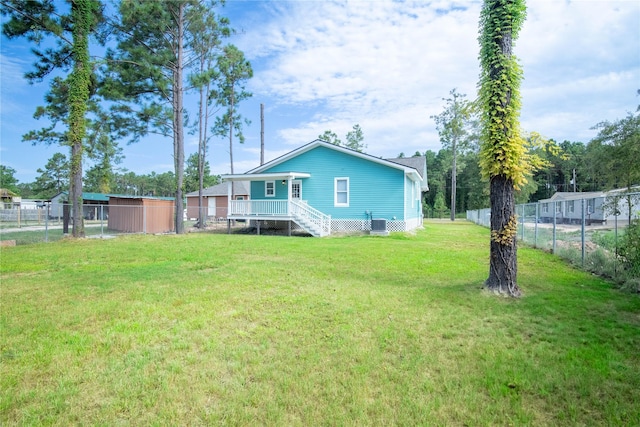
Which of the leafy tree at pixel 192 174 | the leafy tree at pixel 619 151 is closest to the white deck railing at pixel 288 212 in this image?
the leafy tree at pixel 619 151

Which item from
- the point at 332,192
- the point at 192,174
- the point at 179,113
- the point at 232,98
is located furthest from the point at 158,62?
the point at 192,174

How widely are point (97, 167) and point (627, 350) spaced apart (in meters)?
54.6

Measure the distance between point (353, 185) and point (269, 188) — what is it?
205 inches

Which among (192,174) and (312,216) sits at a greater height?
(192,174)

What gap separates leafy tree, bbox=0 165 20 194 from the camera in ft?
202

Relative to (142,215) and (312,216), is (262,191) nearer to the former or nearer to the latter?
(312,216)

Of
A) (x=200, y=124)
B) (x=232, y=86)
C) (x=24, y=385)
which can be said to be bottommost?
(x=24, y=385)

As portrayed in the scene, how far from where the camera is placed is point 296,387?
2.76 meters

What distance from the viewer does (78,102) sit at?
48.0 feet

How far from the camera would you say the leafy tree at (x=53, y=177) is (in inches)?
2148

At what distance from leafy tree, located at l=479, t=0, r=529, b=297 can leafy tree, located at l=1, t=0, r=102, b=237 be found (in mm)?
16109

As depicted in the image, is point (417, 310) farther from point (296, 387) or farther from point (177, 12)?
point (177, 12)

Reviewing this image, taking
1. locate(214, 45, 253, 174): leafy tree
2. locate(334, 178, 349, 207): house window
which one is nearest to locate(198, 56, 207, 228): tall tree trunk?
locate(214, 45, 253, 174): leafy tree

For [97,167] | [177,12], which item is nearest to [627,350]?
[177,12]
